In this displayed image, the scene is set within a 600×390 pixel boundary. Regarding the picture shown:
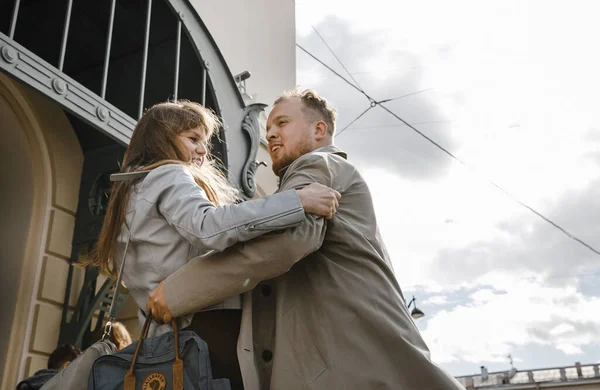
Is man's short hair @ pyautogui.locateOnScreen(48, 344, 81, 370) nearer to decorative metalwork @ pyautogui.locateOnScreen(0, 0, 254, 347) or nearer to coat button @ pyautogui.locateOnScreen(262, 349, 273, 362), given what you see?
decorative metalwork @ pyautogui.locateOnScreen(0, 0, 254, 347)

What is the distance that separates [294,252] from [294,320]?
0.70ft

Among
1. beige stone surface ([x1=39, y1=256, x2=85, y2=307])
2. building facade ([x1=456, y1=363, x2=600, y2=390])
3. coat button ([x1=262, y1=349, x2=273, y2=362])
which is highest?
building facade ([x1=456, y1=363, x2=600, y2=390])

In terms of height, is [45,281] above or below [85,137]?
below

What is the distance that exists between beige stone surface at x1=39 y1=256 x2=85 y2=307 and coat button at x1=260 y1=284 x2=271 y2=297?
3733mm

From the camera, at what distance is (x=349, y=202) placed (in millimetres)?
1904

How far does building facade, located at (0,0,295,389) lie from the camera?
15.5 ft

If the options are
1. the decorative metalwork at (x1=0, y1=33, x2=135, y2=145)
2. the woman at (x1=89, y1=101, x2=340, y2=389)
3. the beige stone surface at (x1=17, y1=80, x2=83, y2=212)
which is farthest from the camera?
the beige stone surface at (x1=17, y1=80, x2=83, y2=212)

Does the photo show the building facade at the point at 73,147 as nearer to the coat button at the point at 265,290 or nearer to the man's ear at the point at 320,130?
the man's ear at the point at 320,130

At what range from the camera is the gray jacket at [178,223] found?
1590 millimetres

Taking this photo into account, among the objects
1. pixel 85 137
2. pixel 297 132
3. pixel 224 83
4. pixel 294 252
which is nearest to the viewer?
pixel 294 252

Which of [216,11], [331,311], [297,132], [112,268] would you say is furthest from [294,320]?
[216,11]

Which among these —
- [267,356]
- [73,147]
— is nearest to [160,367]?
[267,356]

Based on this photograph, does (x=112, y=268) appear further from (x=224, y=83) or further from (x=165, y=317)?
(x=224, y=83)

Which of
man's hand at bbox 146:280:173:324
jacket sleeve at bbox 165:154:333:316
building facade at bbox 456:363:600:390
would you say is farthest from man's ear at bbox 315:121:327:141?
building facade at bbox 456:363:600:390
